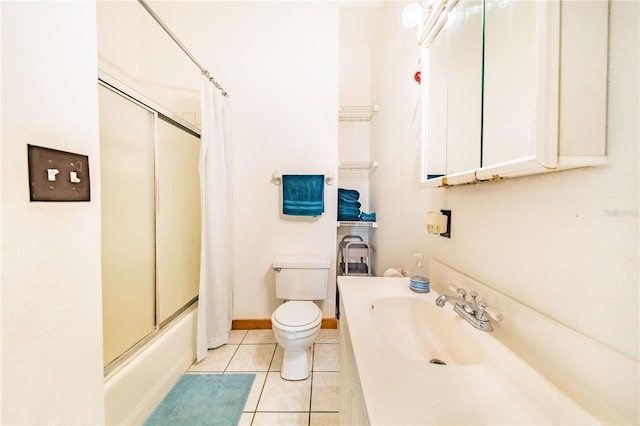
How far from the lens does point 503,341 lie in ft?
2.11

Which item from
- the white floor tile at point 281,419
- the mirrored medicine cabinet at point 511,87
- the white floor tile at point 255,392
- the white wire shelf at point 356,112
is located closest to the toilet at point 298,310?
the white floor tile at point 255,392

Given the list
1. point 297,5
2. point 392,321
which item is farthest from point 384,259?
point 297,5

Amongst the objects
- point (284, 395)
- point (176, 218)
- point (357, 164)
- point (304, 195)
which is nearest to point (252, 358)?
point (284, 395)

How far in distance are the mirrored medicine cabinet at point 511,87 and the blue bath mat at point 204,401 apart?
60.5 inches

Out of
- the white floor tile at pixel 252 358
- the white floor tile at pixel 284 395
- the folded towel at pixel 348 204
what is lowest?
the white floor tile at pixel 284 395

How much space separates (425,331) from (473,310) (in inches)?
8.2

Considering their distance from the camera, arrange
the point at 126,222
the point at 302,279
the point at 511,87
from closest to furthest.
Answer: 1. the point at 511,87
2. the point at 126,222
3. the point at 302,279

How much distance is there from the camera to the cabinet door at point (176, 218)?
144 cm

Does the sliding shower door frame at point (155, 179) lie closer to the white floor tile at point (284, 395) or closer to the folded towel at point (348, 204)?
the white floor tile at point (284, 395)

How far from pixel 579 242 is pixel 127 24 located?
2.91 m

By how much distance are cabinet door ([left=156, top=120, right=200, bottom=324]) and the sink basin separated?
1350mm

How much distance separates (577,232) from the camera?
49 cm

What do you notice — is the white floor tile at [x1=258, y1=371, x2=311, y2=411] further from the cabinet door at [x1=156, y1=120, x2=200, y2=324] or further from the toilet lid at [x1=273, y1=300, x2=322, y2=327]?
the cabinet door at [x1=156, y1=120, x2=200, y2=324]

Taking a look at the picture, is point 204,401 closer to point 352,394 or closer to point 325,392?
point 325,392
